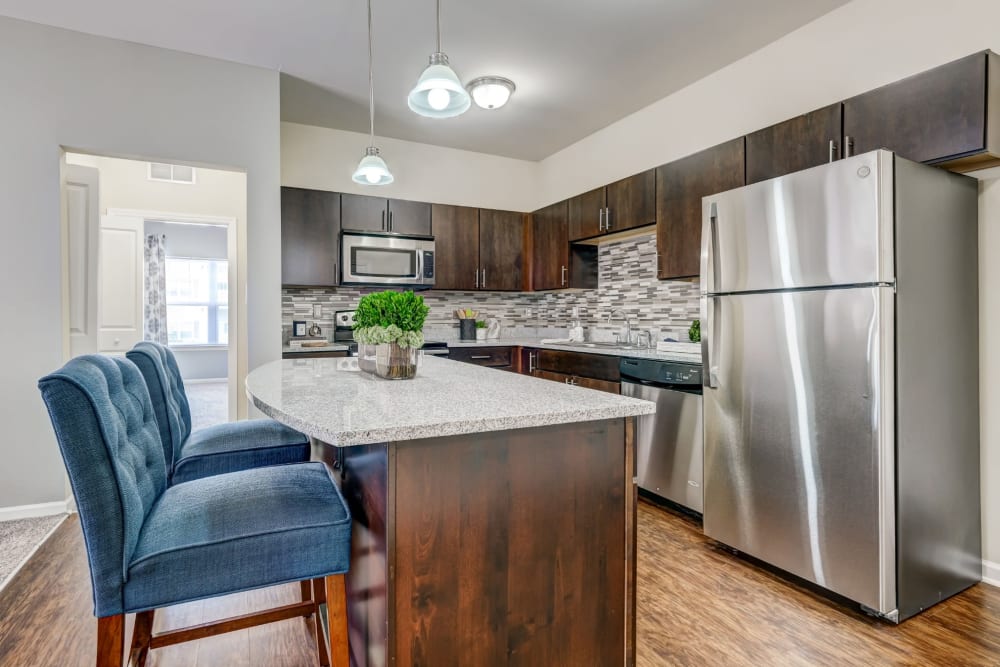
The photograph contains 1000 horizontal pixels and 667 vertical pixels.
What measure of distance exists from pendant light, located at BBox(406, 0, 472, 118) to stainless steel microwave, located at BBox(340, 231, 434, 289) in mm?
2233

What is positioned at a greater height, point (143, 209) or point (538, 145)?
point (538, 145)

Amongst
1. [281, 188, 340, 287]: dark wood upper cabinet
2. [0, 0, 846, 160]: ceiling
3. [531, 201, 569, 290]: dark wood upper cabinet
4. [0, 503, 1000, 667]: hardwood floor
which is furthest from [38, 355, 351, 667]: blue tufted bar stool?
[531, 201, 569, 290]: dark wood upper cabinet

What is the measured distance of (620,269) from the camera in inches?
169

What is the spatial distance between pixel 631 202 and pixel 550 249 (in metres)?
1.13

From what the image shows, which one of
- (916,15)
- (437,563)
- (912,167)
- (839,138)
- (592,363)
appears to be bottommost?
(437,563)

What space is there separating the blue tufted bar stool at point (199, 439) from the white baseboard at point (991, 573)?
9.32ft

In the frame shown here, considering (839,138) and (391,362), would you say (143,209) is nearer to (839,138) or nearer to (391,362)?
(391,362)

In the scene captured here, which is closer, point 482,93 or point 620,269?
point 482,93

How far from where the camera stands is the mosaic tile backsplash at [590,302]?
3789mm

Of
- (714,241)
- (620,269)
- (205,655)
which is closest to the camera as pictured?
(205,655)

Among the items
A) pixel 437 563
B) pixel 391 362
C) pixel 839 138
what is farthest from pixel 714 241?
pixel 437 563

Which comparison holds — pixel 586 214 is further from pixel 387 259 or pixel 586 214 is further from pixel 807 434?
pixel 807 434

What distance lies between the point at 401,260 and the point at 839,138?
10.3 feet

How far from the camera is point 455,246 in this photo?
15.4 ft
